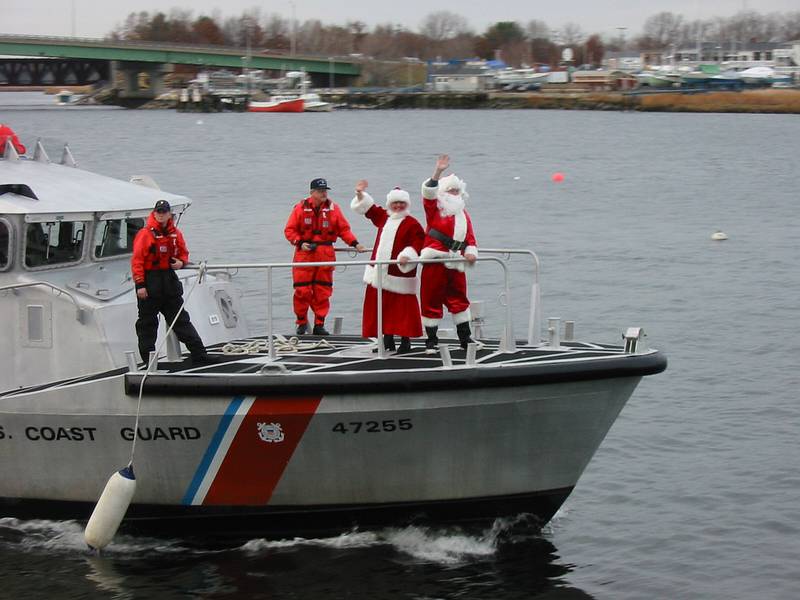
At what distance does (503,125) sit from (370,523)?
75.5 m

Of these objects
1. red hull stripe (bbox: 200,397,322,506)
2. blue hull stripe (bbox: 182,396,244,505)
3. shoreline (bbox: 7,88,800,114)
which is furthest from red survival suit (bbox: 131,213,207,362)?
shoreline (bbox: 7,88,800,114)

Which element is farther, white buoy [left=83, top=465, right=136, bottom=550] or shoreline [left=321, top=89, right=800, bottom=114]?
shoreline [left=321, top=89, right=800, bottom=114]

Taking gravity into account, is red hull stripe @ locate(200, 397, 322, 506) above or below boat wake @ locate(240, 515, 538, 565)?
above

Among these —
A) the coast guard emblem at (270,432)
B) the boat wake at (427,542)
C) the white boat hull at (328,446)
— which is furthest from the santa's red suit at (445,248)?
the boat wake at (427,542)

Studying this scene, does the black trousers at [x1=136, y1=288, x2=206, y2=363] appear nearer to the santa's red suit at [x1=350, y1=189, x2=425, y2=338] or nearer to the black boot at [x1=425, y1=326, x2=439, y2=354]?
the santa's red suit at [x1=350, y1=189, x2=425, y2=338]

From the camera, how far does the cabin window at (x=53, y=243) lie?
1037cm

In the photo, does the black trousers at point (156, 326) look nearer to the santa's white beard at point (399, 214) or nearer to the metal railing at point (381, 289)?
the metal railing at point (381, 289)

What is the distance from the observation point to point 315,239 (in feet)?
38.1

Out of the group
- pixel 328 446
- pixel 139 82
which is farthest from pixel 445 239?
pixel 139 82

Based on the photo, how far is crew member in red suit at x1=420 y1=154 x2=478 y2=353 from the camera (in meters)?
10.0

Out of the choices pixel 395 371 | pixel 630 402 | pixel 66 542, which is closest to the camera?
pixel 395 371

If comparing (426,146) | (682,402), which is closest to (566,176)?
(426,146)

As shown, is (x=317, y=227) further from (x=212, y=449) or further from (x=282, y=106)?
(x=282, y=106)

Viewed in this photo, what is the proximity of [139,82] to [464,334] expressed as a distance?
107694 mm
